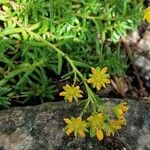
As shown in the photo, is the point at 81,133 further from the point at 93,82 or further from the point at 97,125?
the point at 93,82

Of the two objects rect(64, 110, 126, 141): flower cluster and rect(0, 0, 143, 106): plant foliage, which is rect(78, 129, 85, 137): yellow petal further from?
rect(0, 0, 143, 106): plant foliage

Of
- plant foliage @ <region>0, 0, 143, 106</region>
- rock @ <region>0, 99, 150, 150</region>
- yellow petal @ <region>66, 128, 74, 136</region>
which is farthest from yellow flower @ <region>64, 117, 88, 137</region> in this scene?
plant foliage @ <region>0, 0, 143, 106</region>

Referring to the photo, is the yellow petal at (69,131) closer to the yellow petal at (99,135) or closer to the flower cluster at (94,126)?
the flower cluster at (94,126)

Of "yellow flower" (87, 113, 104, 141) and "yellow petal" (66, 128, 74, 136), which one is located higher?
"yellow flower" (87, 113, 104, 141)

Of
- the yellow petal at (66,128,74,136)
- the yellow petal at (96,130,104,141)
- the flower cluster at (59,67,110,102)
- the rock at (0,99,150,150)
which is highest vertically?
the flower cluster at (59,67,110,102)

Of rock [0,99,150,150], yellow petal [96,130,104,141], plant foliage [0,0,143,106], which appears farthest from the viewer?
plant foliage [0,0,143,106]

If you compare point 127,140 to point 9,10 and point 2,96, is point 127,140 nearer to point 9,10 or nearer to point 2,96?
point 2,96

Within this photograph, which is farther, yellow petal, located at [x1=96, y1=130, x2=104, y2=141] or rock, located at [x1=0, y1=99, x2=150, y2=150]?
rock, located at [x1=0, y1=99, x2=150, y2=150]

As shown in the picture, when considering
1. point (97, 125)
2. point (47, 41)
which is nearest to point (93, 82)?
point (97, 125)
